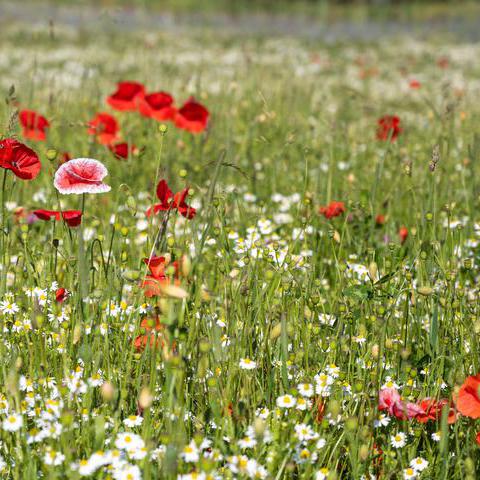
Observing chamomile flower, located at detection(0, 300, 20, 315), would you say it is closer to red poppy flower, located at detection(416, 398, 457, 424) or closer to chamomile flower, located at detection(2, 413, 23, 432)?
chamomile flower, located at detection(2, 413, 23, 432)

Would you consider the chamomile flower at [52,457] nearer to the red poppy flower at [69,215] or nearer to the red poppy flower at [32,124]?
the red poppy flower at [69,215]

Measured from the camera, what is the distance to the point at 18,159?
8.25ft

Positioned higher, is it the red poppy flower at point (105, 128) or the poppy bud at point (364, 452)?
the red poppy flower at point (105, 128)

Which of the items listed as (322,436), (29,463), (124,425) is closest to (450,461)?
(322,436)

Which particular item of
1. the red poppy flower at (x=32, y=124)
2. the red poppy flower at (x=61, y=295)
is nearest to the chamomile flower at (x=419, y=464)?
the red poppy flower at (x=61, y=295)

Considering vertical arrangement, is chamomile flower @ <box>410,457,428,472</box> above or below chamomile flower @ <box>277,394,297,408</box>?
below

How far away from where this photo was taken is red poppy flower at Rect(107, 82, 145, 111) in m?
4.03

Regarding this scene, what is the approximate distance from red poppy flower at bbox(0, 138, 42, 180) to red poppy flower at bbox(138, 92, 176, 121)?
1333mm

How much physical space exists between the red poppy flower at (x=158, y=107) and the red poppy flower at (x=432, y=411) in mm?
2210

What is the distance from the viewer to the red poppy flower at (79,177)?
7.60 ft

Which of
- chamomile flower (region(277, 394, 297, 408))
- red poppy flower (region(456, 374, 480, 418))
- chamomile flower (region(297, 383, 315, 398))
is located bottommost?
chamomile flower (region(277, 394, 297, 408))

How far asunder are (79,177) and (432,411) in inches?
48.9

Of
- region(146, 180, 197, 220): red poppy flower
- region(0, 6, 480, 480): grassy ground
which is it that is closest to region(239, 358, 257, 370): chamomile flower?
region(0, 6, 480, 480): grassy ground

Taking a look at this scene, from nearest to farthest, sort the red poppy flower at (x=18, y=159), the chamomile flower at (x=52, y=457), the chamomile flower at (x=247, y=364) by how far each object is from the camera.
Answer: the chamomile flower at (x=52, y=457) < the chamomile flower at (x=247, y=364) < the red poppy flower at (x=18, y=159)
